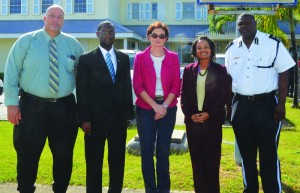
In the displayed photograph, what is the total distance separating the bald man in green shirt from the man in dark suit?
200mm

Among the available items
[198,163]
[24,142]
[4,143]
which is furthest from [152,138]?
[4,143]

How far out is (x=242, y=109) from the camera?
4.21 meters

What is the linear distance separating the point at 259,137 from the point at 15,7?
30.6 m

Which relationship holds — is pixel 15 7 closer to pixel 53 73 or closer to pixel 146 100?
pixel 53 73

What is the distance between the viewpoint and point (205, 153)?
4242 mm

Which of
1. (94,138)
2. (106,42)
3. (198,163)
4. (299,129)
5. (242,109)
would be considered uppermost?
(106,42)

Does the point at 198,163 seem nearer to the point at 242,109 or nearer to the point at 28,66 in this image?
the point at 242,109

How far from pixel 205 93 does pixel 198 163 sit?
775mm

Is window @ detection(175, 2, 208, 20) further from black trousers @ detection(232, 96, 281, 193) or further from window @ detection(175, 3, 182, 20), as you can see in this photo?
black trousers @ detection(232, 96, 281, 193)

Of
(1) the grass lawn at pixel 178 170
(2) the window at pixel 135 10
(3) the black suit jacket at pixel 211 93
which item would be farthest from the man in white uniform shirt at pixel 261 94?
(2) the window at pixel 135 10

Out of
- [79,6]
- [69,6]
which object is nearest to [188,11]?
[79,6]

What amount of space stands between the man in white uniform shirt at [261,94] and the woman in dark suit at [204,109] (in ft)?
0.72

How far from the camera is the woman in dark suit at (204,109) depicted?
13.6ft

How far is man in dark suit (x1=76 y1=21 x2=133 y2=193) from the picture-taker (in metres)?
4.19
